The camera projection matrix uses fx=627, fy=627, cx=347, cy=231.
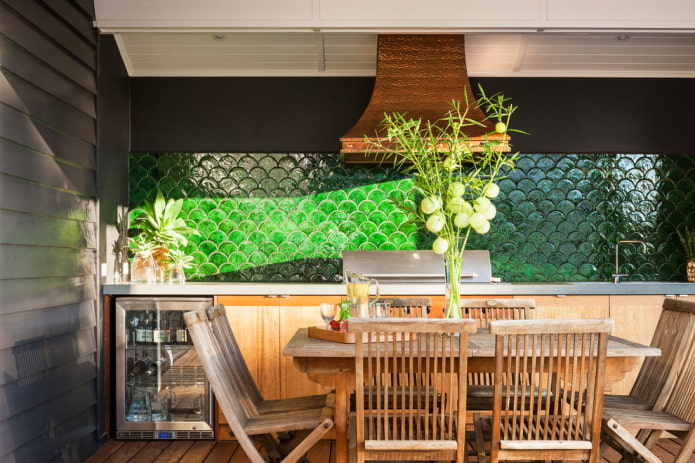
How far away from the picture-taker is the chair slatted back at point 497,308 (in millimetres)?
3416

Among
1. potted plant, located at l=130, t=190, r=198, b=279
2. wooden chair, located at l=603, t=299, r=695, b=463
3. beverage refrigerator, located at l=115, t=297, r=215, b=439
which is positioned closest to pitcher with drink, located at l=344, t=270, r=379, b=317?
wooden chair, located at l=603, t=299, r=695, b=463

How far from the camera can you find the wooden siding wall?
118 inches

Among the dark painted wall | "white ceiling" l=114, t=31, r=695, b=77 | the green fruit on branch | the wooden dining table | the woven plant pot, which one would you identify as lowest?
the wooden dining table

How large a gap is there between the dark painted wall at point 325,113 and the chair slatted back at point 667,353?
230cm

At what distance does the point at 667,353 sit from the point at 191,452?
276 centimetres

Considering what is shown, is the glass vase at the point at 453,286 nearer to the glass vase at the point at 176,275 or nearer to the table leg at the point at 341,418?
the table leg at the point at 341,418

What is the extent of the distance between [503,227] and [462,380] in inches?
113

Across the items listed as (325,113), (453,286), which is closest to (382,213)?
(325,113)

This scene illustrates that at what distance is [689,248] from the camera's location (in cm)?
485

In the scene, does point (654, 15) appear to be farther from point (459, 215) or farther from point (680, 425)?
point (680, 425)

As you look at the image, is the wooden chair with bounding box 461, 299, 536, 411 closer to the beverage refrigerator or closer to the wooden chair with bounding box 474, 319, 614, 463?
the wooden chair with bounding box 474, 319, 614, 463

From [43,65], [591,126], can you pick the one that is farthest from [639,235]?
[43,65]

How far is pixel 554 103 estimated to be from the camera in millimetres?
4973

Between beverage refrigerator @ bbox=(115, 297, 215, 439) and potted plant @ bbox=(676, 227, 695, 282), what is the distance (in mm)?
3561
